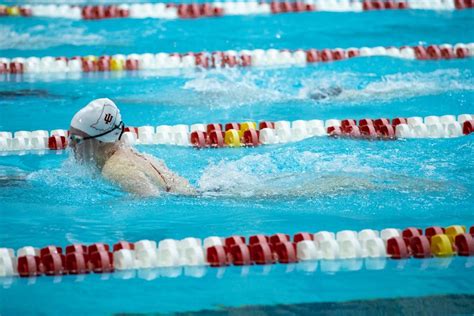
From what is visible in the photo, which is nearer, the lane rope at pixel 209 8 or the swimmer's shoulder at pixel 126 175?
the swimmer's shoulder at pixel 126 175

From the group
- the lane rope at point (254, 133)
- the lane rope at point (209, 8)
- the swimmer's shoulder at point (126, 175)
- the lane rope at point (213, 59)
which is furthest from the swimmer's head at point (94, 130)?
the lane rope at point (209, 8)

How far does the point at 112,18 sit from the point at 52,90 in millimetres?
2506

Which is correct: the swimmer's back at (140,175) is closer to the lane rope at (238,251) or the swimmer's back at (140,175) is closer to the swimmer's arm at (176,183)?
the swimmer's arm at (176,183)

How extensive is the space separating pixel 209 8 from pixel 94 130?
5.60 meters

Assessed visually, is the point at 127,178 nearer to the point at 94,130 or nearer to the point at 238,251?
the point at 94,130

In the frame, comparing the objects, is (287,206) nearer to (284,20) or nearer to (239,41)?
(239,41)

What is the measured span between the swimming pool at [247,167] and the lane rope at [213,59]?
0.15m

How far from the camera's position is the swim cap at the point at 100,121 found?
488cm

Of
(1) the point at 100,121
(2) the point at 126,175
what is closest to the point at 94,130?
(1) the point at 100,121

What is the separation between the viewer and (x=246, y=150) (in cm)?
632

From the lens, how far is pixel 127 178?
481 centimetres

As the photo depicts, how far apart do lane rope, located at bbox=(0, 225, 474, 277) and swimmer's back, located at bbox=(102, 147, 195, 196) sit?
0.44 meters

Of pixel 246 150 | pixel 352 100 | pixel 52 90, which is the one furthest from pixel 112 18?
pixel 246 150

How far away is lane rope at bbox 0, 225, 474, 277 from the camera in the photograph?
425 centimetres
